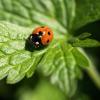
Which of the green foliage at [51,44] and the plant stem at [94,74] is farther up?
the green foliage at [51,44]

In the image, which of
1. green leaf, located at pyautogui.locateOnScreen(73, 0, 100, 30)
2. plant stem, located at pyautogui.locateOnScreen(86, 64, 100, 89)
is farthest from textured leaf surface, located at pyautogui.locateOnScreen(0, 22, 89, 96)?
plant stem, located at pyautogui.locateOnScreen(86, 64, 100, 89)

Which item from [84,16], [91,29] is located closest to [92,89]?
[91,29]

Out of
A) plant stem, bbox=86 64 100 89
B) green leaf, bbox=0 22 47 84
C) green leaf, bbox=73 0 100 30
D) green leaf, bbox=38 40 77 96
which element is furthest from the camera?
plant stem, bbox=86 64 100 89

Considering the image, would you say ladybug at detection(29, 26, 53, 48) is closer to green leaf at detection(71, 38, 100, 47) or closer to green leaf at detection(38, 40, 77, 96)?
green leaf at detection(38, 40, 77, 96)

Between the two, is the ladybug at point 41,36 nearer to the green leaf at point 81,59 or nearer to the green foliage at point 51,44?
the green foliage at point 51,44

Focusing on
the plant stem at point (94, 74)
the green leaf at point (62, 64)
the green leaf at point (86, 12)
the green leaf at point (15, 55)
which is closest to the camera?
the green leaf at point (15, 55)

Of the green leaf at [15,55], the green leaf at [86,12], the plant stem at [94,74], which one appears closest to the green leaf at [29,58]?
the green leaf at [15,55]

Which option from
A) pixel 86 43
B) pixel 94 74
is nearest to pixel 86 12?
pixel 86 43
